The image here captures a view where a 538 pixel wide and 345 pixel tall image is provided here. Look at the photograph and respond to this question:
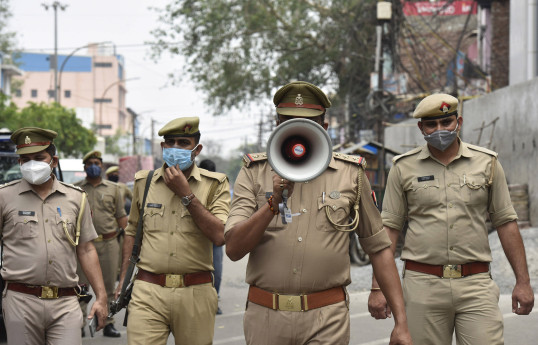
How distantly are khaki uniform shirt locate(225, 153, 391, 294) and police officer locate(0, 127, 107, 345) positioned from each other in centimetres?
159

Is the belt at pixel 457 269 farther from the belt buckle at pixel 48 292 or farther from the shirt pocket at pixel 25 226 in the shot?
the shirt pocket at pixel 25 226

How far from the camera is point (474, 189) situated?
491cm

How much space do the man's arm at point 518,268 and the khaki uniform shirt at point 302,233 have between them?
1553 mm

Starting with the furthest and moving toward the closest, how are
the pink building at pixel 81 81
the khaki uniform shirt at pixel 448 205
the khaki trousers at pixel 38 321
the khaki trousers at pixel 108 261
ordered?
the pink building at pixel 81 81 → the khaki trousers at pixel 108 261 → the khaki uniform shirt at pixel 448 205 → the khaki trousers at pixel 38 321

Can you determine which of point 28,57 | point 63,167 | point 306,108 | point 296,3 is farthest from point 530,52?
point 28,57

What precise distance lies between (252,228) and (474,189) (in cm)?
207

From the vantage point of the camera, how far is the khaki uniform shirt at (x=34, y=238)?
4734mm

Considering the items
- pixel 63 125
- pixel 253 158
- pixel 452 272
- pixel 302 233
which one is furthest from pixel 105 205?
pixel 63 125

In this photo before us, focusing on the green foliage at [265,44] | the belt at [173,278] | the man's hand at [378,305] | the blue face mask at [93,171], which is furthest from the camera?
the green foliage at [265,44]

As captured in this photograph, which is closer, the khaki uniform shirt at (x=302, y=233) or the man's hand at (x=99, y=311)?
the khaki uniform shirt at (x=302, y=233)

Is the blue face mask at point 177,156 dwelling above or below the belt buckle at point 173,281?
above

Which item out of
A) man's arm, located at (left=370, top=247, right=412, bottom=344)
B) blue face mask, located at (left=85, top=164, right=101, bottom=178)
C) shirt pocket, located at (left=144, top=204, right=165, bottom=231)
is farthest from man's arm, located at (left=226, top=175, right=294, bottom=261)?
blue face mask, located at (left=85, top=164, right=101, bottom=178)

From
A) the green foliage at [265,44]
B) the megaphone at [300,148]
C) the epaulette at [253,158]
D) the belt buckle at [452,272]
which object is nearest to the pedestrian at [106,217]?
the belt buckle at [452,272]

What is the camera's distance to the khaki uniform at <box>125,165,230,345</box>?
4855 mm
